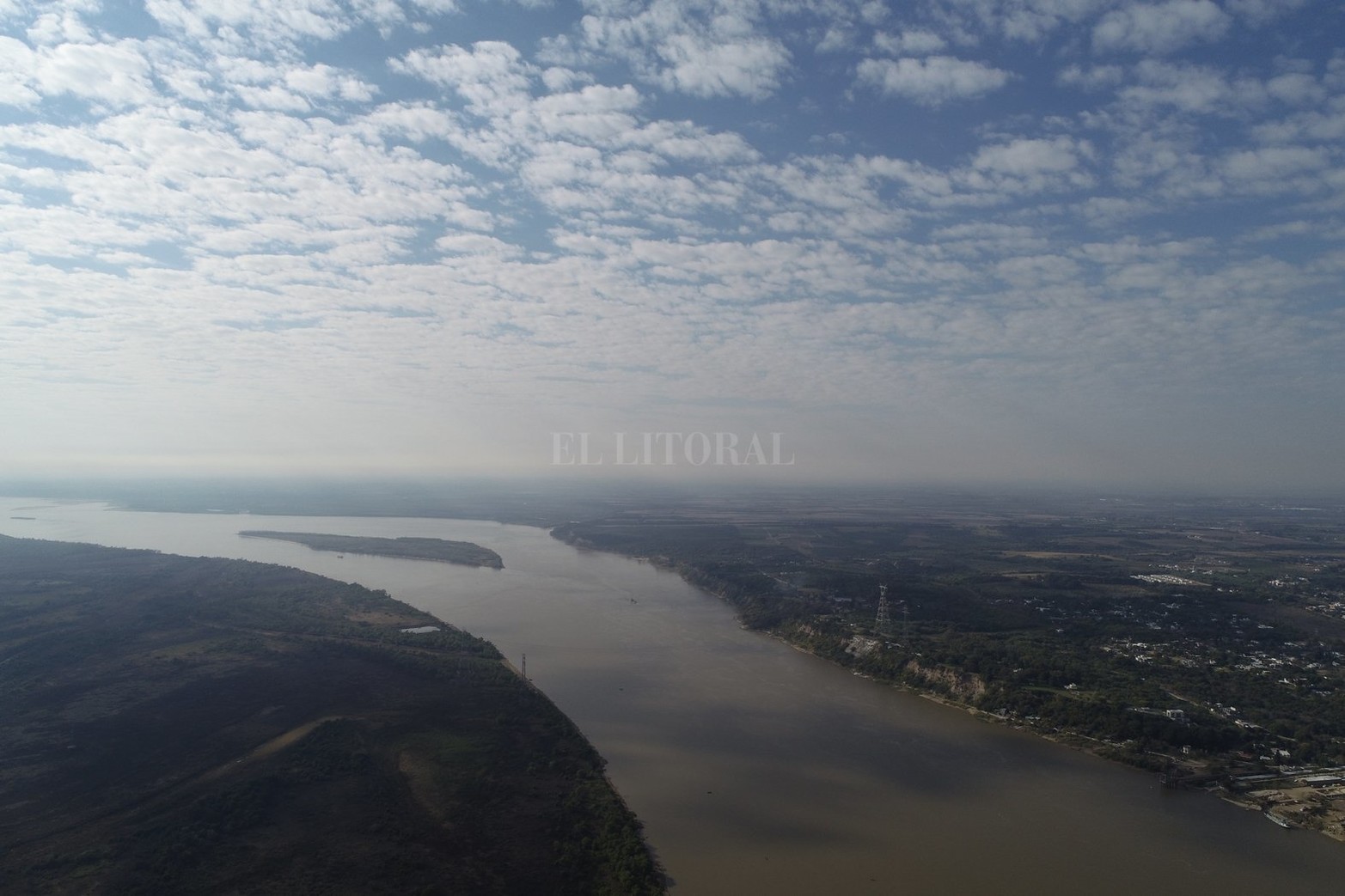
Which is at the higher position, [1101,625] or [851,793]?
[1101,625]

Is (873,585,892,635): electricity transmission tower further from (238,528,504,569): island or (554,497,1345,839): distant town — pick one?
(238,528,504,569): island

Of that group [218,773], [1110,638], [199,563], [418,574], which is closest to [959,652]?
[1110,638]

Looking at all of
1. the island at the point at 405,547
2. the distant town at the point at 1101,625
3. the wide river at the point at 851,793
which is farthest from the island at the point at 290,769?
the island at the point at 405,547

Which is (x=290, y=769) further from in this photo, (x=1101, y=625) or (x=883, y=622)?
(x=1101, y=625)

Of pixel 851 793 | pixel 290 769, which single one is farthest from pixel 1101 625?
pixel 290 769

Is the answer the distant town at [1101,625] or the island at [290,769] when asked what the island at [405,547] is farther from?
the island at [290,769]

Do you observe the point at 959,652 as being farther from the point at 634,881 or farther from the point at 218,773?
the point at 218,773
